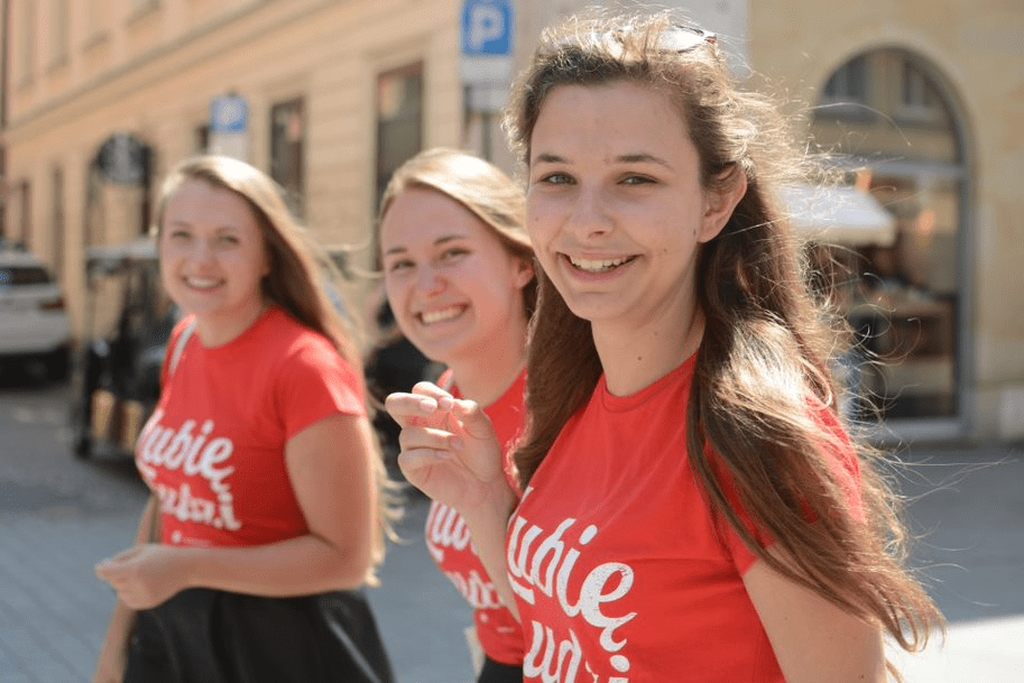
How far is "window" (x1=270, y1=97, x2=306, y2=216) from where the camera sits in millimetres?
16500

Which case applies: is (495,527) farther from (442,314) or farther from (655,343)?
(442,314)

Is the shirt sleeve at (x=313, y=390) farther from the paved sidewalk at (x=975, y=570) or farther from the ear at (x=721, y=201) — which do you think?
the paved sidewalk at (x=975, y=570)

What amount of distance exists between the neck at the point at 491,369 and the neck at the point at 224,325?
61cm

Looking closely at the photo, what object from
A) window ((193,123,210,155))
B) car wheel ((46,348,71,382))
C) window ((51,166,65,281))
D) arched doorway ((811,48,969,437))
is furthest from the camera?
window ((51,166,65,281))

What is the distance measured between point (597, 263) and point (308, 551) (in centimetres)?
117

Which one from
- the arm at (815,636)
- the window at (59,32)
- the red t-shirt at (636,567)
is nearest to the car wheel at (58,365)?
the window at (59,32)

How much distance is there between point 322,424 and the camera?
108 inches

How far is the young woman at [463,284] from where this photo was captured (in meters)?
2.66

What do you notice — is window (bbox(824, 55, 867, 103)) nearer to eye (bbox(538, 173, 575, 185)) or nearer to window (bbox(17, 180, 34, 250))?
eye (bbox(538, 173, 575, 185))

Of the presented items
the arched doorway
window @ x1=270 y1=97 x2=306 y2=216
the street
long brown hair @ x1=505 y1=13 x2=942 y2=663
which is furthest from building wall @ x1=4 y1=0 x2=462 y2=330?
long brown hair @ x1=505 y1=13 x2=942 y2=663

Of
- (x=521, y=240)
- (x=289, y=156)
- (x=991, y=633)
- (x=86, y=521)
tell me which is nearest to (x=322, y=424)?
(x=521, y=240)

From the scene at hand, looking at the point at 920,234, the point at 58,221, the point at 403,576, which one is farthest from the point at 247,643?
the point at 58,221

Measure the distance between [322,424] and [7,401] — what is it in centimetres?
1581

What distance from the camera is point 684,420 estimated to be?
1741mm
